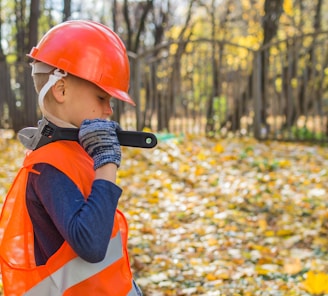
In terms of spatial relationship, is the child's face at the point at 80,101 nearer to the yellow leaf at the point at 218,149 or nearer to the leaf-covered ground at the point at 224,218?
the leaf-covered ground at the point at 224,218

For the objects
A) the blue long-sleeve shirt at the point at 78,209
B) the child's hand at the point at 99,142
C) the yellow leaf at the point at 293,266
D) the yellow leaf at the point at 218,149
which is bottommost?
the yellow leaf at the point at 293,266

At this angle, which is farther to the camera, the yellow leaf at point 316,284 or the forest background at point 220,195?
the forest background at point 220,195

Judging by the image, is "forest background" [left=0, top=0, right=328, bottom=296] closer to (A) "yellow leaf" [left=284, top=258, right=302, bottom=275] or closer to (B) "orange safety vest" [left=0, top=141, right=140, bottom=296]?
(A) "yellow leaf" [left=284, top=258, right=302, bottom=275]

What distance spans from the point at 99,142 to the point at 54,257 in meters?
0.33

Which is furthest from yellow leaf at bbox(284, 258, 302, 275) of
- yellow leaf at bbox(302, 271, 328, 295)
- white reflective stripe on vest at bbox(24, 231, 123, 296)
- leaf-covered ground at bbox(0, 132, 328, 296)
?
white reflective stripe on vest at bbox(24, 231, 123, 296)

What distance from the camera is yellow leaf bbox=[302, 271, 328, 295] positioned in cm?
336

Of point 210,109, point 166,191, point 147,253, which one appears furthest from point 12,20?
point 147,253

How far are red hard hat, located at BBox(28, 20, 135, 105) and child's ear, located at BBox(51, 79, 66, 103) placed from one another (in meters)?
0.04

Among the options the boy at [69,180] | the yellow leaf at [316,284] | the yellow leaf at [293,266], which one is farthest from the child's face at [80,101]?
the yellow leaf at [293,266]

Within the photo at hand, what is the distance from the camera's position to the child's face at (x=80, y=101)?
1.50 metres

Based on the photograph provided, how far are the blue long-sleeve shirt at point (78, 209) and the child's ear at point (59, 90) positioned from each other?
192 millimetres

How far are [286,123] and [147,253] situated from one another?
626 centimetres

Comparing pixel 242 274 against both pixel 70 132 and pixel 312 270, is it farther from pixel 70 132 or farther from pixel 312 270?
pixel 70 132

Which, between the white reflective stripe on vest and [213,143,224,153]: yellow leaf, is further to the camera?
[213,143,224,153]: yellow leaf
